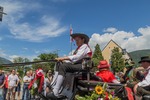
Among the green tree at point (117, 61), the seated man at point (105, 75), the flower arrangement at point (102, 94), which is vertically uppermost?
the green tree at point (117, 61)

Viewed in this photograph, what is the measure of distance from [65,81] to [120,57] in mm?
70597

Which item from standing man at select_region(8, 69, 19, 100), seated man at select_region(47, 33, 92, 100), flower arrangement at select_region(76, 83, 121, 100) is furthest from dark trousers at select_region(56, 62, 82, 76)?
standing man at select_region(8, 69, 19, 100)

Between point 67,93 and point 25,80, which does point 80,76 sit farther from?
point 25,80

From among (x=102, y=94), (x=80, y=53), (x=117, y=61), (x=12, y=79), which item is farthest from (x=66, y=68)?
(x=117, y=61)

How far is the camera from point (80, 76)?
19.7ft

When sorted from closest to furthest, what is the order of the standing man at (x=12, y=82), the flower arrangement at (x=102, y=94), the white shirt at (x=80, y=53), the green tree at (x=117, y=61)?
the flower arrangement at (x=102, y=94)
the white shirt at (x=80, y=53)
the standing man at (x=12, y=82)
the green tree at (x=117, y=61)

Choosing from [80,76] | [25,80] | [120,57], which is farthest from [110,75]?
[120,57]

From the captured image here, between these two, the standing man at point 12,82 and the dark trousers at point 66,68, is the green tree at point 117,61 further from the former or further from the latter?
the dark trousers at point 66,68

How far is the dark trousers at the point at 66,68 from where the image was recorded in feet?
18.9

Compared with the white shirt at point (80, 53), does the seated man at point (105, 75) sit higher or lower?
lower

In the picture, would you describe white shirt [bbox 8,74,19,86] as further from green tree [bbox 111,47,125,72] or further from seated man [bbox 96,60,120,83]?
green tree [bbox 111,47,125,72]

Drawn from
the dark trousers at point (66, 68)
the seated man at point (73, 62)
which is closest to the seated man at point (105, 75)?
the seated man at point (73, 62)

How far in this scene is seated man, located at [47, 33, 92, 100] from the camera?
5691 mm

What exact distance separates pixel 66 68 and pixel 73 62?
0.27 metres
